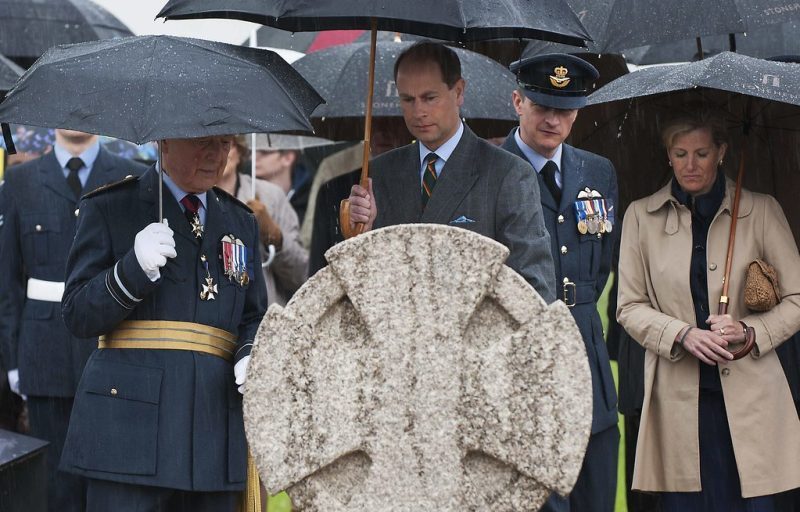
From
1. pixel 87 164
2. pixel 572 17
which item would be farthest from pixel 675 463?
pixel 87 164

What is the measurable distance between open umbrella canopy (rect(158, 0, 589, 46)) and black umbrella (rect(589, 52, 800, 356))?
39 centimetres

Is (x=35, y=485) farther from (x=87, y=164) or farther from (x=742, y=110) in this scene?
(x=742, y=110)

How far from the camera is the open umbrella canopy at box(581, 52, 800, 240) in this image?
5.39 metres

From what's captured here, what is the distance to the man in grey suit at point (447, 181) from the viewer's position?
5.23 meters

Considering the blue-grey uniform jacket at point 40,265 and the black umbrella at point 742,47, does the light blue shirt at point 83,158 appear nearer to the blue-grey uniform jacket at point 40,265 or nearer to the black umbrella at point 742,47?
the blue-grey uniform jacket at point 40,265

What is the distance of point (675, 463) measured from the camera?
590 centimetres

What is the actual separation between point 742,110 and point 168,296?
2645mm

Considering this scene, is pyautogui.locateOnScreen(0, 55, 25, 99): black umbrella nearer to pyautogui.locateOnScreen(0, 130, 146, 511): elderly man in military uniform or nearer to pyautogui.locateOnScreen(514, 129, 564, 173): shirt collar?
pyautogui.locateOnScreen(0, 130, 146, 511): elderly man in military uniform

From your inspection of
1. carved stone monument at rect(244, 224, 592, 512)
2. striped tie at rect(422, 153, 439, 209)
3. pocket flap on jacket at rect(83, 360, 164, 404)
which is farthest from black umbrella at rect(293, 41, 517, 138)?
carved stone monument at rect(244, 224, 592, 512)

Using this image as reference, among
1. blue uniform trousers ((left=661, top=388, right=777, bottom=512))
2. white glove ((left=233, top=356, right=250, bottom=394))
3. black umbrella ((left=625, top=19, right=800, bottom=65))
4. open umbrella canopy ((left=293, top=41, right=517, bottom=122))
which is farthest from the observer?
black umbrella ((left=625, top=19, right=800, bottom=65))

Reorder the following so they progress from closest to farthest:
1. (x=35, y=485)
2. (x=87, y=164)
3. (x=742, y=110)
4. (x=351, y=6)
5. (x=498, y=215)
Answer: (x=351, y=6) < (x=498, y=215) < (x=35, y=485) < (x=742, y=110) < (x=87, y=164)

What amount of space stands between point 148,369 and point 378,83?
247 centimetres

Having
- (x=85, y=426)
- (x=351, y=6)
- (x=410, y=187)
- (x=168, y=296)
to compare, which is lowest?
(x=85, y=426)

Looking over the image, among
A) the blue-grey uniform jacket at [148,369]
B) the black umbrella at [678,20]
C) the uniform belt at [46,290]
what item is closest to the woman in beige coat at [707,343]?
the black umbrella at [678,20]
